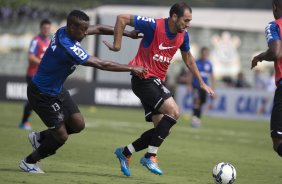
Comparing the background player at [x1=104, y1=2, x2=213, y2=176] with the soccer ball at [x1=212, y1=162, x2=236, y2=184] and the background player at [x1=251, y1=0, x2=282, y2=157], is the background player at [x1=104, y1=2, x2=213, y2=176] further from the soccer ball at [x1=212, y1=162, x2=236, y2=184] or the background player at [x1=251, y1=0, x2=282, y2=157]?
the background player at [x1=251, y1=0, x2=282, y2=157]

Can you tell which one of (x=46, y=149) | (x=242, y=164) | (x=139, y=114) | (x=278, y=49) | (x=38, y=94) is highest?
(x=278, y=49)

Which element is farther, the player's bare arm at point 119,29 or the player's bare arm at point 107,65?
the player's bare arm at point 119,29

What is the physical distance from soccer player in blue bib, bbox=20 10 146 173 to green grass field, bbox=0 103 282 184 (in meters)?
0.49

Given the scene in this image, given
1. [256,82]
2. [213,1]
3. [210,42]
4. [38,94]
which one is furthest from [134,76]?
[213,1]

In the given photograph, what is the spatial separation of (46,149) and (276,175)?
155 inches

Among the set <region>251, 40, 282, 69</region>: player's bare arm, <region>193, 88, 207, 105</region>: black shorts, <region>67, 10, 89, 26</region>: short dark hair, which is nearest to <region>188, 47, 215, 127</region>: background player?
<region>193, 88, 207, 105</region>: black shorts

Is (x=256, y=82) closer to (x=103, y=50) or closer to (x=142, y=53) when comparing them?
(x=103, y=50)

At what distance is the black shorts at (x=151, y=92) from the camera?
38.4 ft

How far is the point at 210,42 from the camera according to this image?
36688 millimetres

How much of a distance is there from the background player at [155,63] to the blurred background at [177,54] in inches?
726

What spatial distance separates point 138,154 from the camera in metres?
15.1

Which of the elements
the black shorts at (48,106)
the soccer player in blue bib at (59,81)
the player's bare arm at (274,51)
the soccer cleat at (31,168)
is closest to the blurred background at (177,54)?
the soccer player in blue bib at (59,81)

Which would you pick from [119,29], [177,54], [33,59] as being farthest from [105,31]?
[177,54]

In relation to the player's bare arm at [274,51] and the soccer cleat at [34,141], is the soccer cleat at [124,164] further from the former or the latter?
the player's bare arm at [274,51]
